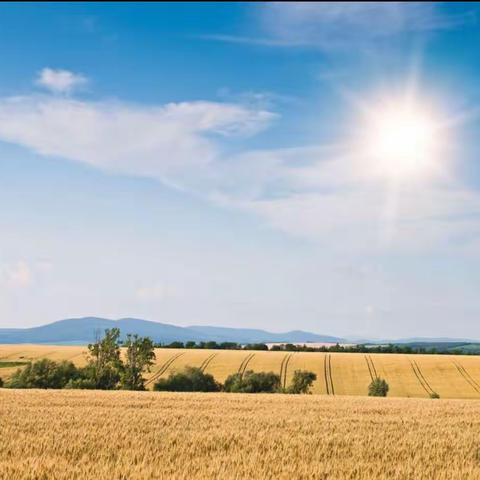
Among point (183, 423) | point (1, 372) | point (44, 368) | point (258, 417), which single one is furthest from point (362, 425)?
point (1, 372)

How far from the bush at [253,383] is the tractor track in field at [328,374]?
27.2 feet

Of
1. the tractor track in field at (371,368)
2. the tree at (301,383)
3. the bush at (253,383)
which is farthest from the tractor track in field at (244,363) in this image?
the tractor track in field at (371,368)

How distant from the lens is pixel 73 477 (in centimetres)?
1028

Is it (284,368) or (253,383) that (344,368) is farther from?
(253,383)

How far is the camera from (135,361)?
241ft

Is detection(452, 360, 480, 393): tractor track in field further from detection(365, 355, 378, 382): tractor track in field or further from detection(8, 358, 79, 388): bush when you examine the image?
detection(8, 358, 79, 388): bush

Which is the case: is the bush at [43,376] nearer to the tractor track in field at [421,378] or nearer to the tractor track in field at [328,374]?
the tractor track in field at [328,374]

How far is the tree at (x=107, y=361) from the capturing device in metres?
71.6

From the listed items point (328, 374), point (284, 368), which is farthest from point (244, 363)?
point (328, 374)

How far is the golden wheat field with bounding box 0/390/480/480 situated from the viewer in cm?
1102

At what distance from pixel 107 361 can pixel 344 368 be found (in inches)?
1462

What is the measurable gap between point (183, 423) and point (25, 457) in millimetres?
6793

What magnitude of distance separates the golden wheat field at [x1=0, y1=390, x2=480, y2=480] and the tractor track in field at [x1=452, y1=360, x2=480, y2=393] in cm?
6247

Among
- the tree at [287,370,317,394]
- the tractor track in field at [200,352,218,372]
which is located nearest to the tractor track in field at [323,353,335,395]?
the tree at [287,370,317,394]
